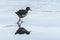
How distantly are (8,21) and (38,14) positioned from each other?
5.40ft

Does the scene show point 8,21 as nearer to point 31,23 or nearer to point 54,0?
point 31,23

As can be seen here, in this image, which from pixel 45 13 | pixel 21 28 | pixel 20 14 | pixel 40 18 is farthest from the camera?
pixel 45 13

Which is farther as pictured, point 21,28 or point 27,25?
point 27,25

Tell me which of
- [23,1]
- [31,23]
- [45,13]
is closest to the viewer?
[31,23]

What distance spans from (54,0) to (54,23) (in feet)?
22.9

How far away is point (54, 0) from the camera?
1905cm

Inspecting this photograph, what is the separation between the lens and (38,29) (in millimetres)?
11352

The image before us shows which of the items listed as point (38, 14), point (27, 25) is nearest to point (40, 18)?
point (38, 14)

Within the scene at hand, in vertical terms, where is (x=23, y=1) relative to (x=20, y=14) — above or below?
below

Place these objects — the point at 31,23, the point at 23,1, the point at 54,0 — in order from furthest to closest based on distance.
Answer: the point at 54,0
the point at 23,1
the point at 31,23

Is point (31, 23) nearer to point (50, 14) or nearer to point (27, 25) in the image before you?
point (27, 25)

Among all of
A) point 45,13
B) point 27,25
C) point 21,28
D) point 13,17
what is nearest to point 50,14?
point 45,13

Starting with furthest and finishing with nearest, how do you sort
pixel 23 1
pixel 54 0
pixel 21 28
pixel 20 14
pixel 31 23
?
pixel 54 0 → pixel 23 1 → pixel 31 23 → pixel 20 14 → pixel 21 28

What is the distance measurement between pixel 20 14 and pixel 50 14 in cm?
285
